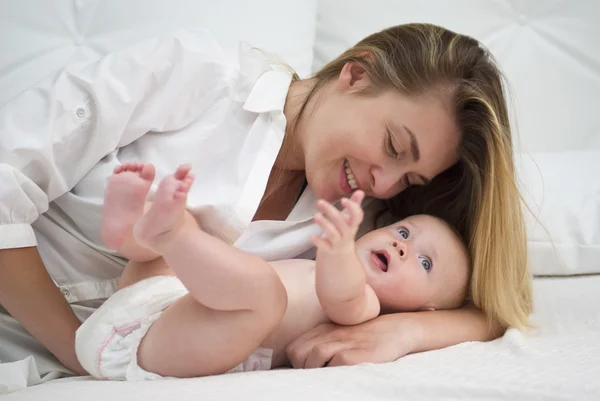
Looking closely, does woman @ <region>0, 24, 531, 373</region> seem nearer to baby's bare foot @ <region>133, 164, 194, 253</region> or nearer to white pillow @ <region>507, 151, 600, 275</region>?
white pillow @ <region>507, 151, 600, 275</region>

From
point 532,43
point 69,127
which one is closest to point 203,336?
point 69,127

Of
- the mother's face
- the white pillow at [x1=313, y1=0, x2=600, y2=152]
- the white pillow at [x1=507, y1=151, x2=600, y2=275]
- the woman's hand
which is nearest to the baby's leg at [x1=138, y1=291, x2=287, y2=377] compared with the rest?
the woman's hand

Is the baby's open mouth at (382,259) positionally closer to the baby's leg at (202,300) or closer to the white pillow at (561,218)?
the baby's leg at (202,300)

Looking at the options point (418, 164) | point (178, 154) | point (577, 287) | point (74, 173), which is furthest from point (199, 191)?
point (577, 287)

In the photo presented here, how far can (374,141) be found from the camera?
107 centimetres

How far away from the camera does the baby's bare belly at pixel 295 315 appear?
0.96m

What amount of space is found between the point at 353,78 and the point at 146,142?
359 mm

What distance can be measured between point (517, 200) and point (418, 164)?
18 centimetres

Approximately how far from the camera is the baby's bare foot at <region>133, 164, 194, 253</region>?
2.34ft

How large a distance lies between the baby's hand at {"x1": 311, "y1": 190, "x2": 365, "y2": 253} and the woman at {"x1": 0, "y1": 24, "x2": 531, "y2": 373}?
279 mm

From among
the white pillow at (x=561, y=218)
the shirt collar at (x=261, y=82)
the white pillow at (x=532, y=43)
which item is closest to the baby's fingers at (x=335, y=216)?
the shirt collar at (x=261, y=82)

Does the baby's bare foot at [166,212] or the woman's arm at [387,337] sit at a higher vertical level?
the baby's bare foot at [166,212]

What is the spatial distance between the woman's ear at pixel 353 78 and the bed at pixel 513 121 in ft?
1.05

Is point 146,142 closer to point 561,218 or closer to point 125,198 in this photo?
point 125,198
